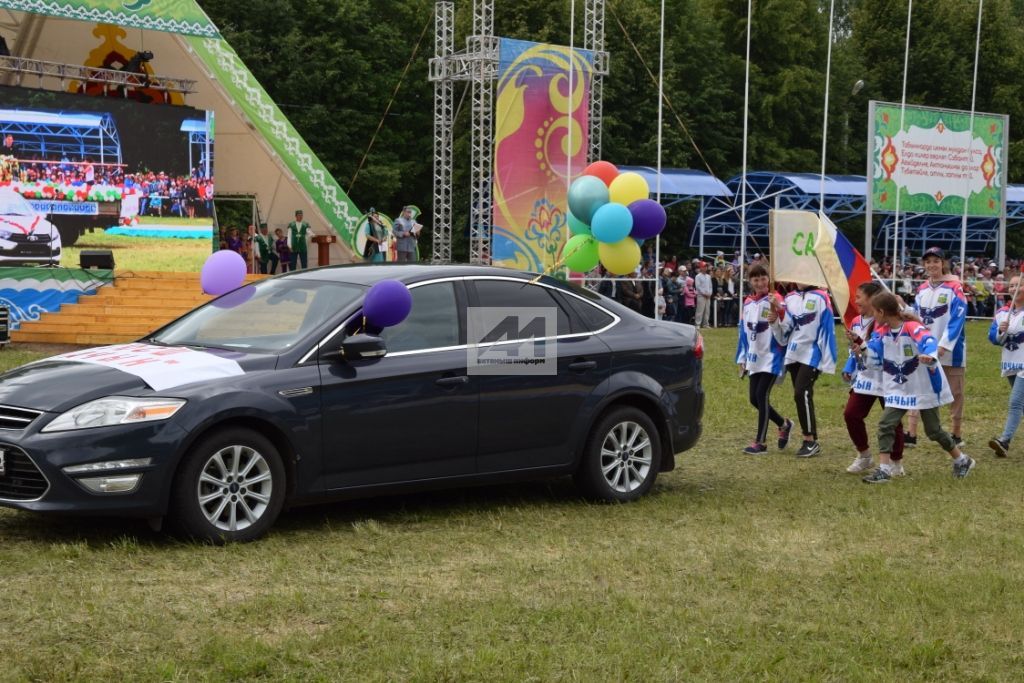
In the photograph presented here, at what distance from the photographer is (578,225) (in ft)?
39.7

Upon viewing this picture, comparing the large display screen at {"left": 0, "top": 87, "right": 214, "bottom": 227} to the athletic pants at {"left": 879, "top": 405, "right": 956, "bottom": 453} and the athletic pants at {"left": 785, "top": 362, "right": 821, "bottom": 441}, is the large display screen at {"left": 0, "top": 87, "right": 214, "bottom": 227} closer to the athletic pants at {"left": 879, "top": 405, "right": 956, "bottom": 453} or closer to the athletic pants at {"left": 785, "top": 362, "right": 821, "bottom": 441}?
the athletic pants at {"left": 785, "top": 362, "right": 821, "bottom": 441}

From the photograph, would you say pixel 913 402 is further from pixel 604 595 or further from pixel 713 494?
pixel 604 595

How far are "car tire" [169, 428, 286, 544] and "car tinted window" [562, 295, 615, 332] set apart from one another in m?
2.49

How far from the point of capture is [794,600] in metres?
6.46

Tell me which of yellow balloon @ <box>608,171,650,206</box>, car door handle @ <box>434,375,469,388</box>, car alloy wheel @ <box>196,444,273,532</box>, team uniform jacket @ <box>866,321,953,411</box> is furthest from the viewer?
yellow balloon @ <box>608,171,650,206</box>

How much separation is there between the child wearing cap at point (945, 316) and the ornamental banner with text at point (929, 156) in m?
17.3

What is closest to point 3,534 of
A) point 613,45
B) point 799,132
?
point 613,45

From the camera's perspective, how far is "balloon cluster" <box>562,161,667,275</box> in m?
11.1

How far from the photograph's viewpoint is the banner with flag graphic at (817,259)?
36.8 ft

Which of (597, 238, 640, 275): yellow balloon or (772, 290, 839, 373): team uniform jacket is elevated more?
(597, 238, 640, 275): yellow balloon

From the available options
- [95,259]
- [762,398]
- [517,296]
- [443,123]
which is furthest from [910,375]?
[443,123]

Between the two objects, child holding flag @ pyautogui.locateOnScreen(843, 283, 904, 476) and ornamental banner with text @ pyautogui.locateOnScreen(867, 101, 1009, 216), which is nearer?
child holding flag @ pyautogui.locateOnScreen(843, 283, 904, 476)

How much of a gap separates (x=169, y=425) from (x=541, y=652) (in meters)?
2.68

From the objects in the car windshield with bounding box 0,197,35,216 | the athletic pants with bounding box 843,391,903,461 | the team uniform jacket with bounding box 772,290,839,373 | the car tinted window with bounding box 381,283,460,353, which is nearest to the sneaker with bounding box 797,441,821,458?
the team uniform jacket with bounding box 772,290,839,373
